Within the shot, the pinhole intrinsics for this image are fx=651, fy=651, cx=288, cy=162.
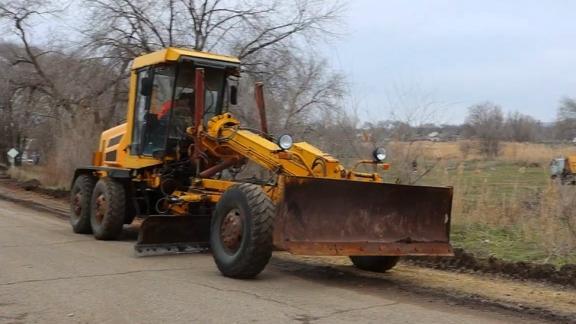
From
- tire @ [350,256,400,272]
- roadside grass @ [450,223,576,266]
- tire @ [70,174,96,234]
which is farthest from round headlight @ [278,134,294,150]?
tire @ [70,174,96,234]

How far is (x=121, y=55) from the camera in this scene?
63.0ft

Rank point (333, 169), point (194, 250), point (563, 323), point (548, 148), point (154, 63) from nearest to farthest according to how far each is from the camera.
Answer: point (563, 323)
point (333, 169)
point (194, 250)
point (154, 63)
point (548, 148)

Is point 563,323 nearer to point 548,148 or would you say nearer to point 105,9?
point 548,148

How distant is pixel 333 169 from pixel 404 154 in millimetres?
4741

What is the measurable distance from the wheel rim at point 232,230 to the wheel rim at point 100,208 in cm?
380

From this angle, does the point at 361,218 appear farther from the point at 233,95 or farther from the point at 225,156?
the point at 233,95

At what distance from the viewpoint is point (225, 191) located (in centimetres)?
880

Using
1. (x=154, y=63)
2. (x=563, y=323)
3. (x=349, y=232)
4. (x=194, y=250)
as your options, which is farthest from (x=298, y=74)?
(x=563, y=323)

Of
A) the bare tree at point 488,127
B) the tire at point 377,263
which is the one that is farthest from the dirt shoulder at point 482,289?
the bare tree at point 488,127

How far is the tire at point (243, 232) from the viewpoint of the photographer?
782 centimetres

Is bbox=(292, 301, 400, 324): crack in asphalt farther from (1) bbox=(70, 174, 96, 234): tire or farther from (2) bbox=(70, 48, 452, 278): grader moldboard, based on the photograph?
(1) bbox=(70, 174, 96, 234): tire

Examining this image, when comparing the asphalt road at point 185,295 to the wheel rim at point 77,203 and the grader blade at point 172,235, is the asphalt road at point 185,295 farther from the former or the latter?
the wheel rim at point 77,203

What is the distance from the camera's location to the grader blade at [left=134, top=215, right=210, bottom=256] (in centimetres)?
966

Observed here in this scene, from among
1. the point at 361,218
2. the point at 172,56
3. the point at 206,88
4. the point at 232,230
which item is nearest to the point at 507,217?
the point at 361,218
